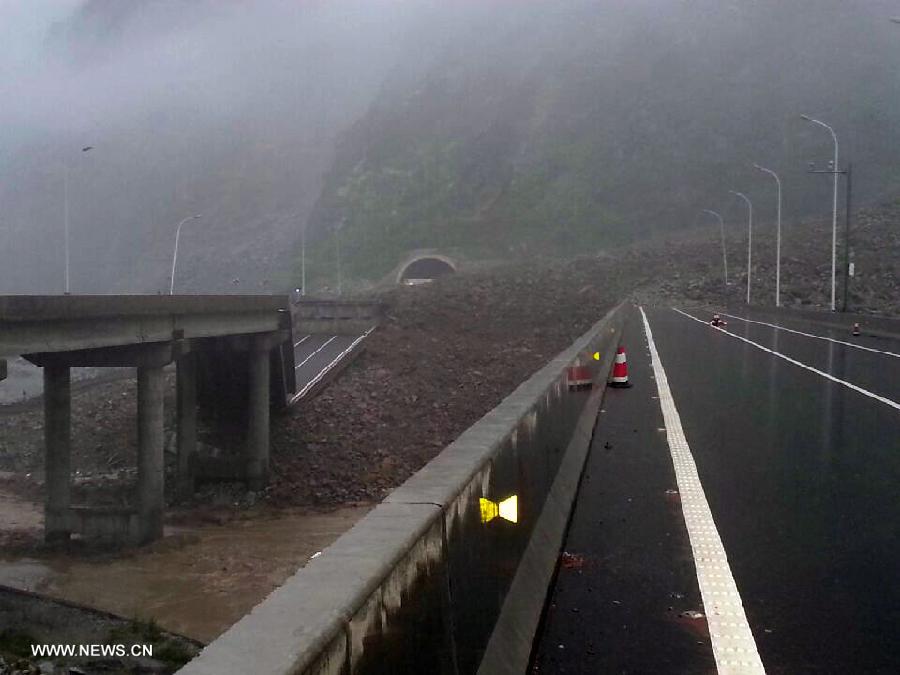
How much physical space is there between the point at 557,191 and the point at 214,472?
345ft

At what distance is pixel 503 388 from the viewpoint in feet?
152

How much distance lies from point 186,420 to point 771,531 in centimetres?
3015

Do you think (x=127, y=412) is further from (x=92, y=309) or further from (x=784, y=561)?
(x=784, y=561)

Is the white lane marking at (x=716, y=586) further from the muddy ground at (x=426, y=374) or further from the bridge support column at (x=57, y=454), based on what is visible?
the muddy ground at (x=426, y=374)

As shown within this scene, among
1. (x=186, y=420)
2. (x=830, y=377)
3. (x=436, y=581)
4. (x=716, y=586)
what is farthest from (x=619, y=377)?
(x=186, y=420)

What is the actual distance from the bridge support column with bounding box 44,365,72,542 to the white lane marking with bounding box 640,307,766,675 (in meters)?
19.8

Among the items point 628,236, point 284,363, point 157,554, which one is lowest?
point 157,554

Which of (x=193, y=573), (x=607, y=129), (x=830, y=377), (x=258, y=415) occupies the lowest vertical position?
(x=193, y=573)

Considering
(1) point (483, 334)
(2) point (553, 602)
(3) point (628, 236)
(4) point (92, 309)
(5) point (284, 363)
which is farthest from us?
(3) point (628, 236)

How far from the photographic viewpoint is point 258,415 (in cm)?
3612

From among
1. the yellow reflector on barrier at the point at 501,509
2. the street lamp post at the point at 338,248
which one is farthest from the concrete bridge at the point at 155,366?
the street lamp post at the point at 338,248

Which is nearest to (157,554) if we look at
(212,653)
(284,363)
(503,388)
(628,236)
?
(284,363)

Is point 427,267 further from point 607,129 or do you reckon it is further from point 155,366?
point 155,366

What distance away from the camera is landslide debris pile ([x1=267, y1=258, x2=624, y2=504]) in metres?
35.6
